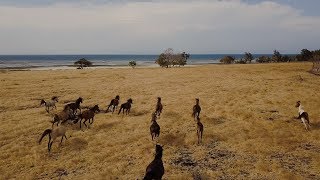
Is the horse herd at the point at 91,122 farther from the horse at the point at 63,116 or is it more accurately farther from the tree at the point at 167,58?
the tree at the point at 167,58

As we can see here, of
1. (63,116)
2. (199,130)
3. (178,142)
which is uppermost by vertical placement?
(63,116)

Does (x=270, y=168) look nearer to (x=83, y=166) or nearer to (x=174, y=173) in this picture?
(x=174, y=173)

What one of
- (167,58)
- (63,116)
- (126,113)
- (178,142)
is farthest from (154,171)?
(167,58)

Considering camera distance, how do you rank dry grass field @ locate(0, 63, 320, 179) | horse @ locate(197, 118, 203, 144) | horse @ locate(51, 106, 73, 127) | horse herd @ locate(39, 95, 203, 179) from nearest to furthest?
horse herd @ locate(39, 95, 203, 179) → dry grass field @ locate(0, 63, 320, 179) → horse @ locate(197, 118, 203, 144) → horse @ locate(51, 106, 73, 127)

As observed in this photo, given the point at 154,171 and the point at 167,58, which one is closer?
the point at 154,171

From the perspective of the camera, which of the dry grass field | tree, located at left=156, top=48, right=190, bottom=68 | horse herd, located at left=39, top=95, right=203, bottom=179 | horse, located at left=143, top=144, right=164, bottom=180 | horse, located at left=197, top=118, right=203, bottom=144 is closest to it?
horse, located at left=143, top=144, right=164, bottom=180

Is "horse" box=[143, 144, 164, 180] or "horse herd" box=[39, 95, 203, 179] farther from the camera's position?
"horse herd" box=[39, 95, 203, 179]

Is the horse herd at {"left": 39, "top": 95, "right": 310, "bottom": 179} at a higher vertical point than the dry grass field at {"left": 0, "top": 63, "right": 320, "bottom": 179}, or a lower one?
higher

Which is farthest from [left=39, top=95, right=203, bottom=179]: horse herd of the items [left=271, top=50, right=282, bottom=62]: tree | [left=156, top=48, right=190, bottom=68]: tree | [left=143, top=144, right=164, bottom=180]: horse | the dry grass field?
[left=271, top=50, right=282, bottom=62]: tree

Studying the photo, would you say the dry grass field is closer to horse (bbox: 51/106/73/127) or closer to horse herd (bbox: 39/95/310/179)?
horse herd (bbox: 39/95/310/179)

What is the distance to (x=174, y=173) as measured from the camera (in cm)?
1555

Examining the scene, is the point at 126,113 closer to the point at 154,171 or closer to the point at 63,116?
the point at 63,116

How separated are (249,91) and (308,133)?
16.5 meters

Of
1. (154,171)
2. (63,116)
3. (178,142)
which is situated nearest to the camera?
(154,171)
